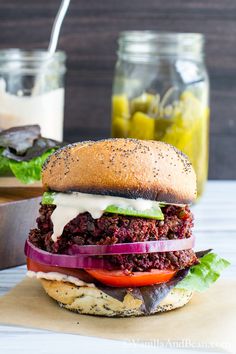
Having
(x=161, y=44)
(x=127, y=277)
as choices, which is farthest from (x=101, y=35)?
(x=127, y=277)

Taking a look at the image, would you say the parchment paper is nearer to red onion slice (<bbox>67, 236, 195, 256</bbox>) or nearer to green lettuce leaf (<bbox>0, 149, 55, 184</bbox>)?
red onion slice (<bbox>67, 236, 195, 256</bbox>)

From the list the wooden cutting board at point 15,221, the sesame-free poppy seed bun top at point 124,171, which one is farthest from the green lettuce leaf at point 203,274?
the wooden cutting board at point 15,221

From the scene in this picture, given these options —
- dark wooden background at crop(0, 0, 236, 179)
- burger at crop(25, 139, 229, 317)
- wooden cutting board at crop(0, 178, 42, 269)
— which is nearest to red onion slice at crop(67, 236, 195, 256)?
burger at crop(25, 139, 229, 317)

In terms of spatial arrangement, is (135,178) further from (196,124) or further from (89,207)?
(196,124)

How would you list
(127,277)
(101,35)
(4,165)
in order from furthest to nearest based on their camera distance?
(101,35) < (4,165) < (127,277)

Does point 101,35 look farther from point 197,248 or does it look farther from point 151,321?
point 151,321

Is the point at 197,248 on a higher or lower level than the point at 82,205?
Answer: lower

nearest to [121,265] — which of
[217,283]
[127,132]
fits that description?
[217,283]
